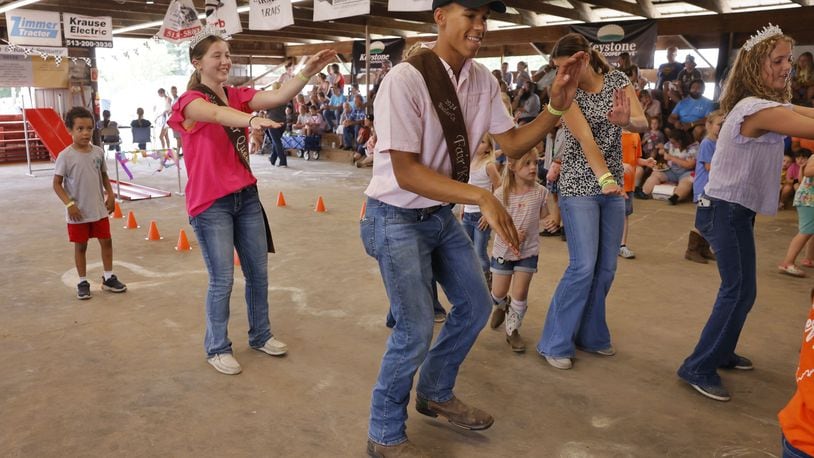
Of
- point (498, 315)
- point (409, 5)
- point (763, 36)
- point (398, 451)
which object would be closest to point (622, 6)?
point (409, 5)

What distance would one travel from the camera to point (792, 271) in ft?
20.4

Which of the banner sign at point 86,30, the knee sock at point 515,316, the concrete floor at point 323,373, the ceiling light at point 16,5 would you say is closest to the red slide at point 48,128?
the concrete floor at point 323,373

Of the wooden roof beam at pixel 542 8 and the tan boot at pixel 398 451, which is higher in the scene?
the wooden roof beam at pixel 542 8

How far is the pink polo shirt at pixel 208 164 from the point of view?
3650mm

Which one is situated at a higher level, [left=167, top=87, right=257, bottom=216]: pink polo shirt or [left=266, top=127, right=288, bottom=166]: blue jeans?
[left=167, top=87, right=257, bottom=216]: pink polo shirt

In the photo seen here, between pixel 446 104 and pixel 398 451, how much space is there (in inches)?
60.5

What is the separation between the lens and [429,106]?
2535mm

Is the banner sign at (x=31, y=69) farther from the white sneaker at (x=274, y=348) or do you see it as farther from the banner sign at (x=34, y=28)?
the white sneaker at (x=274, y=348)

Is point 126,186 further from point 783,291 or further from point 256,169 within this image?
point 783,291

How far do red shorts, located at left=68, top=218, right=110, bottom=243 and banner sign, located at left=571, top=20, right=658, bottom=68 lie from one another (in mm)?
10964

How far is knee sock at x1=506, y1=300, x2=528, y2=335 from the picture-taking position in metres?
4.30

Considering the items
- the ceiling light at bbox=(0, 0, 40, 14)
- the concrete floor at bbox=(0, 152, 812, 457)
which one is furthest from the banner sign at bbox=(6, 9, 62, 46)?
the concrete floor at bbox=(0, 152, 812, 457)

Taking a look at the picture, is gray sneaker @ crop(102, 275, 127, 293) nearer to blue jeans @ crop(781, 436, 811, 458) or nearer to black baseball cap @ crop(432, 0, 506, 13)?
black baseball cap @ crop(432, 0, 506, 13)

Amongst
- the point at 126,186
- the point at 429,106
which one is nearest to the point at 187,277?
the point at 429,106
